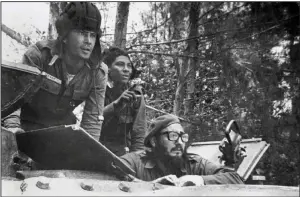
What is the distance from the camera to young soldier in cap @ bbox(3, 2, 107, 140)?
11.5ft

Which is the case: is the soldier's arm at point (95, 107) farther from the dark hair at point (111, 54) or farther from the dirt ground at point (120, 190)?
the dirt ground at point (120, 190)

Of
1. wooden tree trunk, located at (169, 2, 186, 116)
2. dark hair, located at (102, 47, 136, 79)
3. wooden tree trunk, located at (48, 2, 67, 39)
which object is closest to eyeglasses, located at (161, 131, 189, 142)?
dark hair, located at (102, 47, 136, 79)

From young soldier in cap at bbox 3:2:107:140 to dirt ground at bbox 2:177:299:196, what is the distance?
4.49ft

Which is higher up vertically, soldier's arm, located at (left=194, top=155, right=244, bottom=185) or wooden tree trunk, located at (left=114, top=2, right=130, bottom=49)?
wooden tree trunk, located at (left=114, top=2, right=130, bottom=49)

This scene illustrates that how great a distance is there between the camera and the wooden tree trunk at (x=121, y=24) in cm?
545

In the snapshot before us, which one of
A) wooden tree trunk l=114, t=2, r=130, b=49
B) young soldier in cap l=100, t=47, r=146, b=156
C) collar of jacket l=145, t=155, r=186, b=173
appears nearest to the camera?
collar of jacket l=145, t=155, r=186, b=173

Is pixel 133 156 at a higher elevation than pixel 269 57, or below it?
below

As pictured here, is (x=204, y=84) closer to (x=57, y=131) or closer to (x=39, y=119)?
(x=39, y=119)

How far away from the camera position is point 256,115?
273 inches

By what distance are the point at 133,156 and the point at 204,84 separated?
281 centimetres

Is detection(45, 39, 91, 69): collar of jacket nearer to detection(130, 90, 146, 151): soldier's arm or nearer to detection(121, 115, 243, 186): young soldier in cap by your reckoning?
detection(121, 115, 243, 186): young soldier in cap

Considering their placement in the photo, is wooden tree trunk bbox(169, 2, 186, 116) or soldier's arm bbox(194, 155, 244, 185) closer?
soldier's arm bbox(194, 155, 244, 185)

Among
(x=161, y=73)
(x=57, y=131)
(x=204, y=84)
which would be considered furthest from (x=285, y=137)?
(x=57, y=131)

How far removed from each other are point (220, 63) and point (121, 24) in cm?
134
